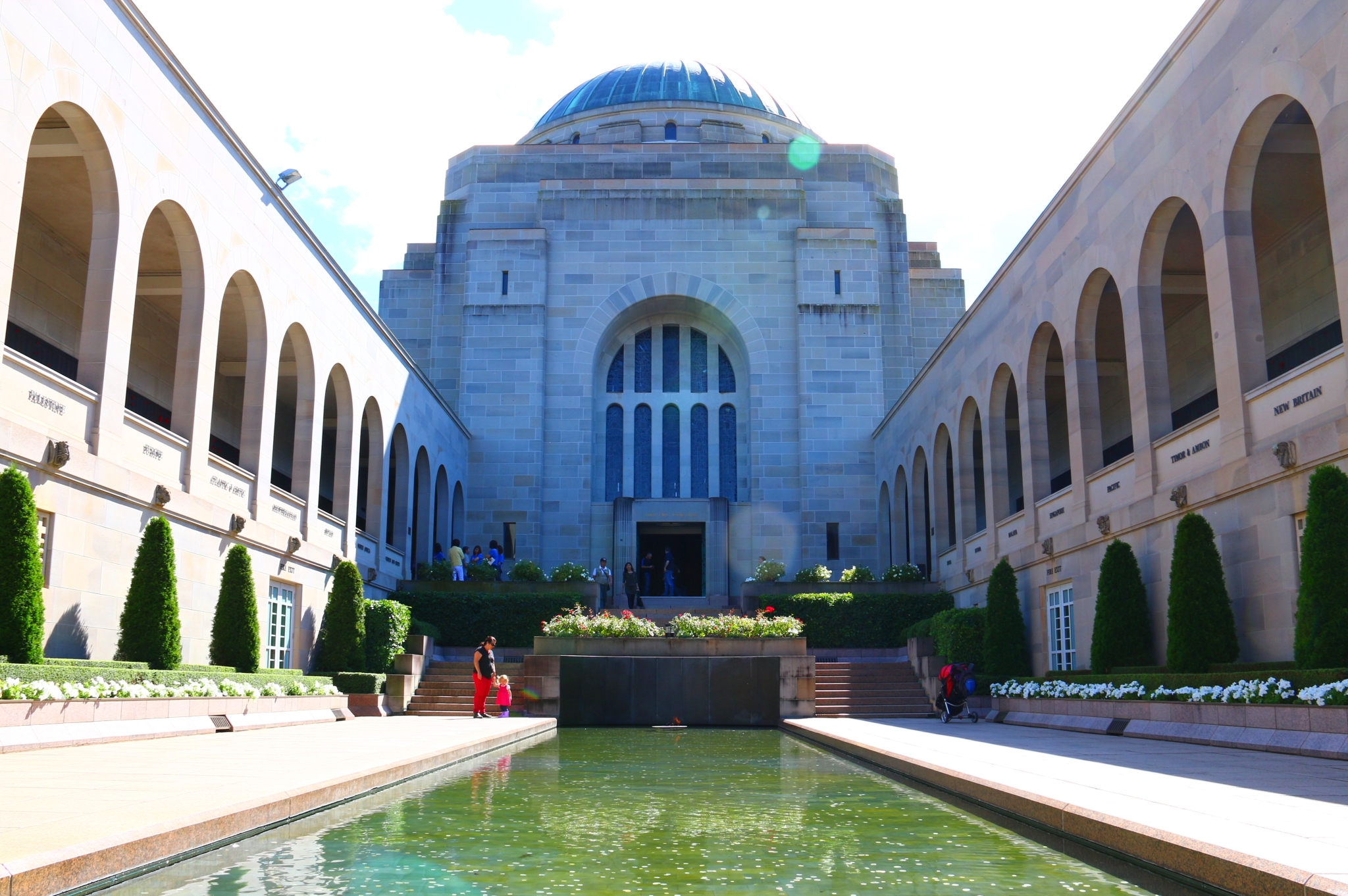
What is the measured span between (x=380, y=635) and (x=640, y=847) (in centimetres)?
1714

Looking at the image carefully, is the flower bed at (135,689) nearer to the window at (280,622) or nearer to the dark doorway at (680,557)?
the window at (280,622)

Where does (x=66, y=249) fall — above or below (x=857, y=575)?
above

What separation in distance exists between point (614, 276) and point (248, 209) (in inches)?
752

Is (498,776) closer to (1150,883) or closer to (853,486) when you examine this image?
(1150,883)

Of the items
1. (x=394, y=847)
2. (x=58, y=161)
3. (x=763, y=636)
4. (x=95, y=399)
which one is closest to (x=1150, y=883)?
(x=394, y=847)

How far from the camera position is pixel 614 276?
38.3 m

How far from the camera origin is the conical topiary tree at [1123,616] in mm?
17172

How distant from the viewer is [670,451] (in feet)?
127

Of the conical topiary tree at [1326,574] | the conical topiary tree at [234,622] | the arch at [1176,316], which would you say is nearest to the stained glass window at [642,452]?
the arch at [1176,316]

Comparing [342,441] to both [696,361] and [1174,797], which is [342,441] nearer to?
[696,361]

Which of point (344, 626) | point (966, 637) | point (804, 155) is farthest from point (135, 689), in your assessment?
point (804, 155)

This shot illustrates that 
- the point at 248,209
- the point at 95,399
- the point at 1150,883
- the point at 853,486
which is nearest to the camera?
the point at 1150,883

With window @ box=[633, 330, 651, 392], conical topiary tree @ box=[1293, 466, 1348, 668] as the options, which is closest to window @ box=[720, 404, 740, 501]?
window @ box=[633, 330, 651, 392]

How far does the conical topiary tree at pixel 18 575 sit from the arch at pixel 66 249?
110 inches
